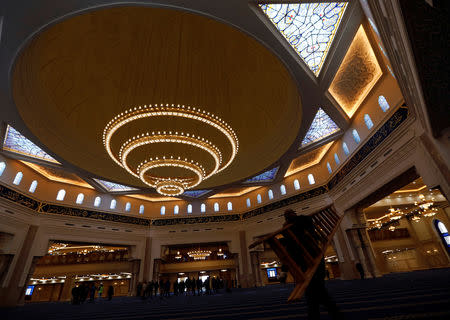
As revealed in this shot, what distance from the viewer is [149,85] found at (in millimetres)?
7324

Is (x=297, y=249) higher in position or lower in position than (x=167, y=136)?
lower

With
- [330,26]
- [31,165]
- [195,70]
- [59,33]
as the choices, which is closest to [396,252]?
[330,26]

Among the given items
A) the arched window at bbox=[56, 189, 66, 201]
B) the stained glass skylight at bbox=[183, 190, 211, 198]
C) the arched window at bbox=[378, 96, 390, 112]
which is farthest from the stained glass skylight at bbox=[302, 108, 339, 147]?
the arched window at bbox=[56, 189, 66, 201]

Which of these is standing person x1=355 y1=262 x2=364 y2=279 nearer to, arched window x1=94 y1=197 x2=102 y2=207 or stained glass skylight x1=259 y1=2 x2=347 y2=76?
stained glass skylight x1=259 y1=2 x2=347 y2=76

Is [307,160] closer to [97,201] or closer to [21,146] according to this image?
[97,201]

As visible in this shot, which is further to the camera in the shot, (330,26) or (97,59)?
(97,59)

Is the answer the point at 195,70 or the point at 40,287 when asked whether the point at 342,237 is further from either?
the point at 40,287

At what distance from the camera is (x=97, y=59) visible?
662cm

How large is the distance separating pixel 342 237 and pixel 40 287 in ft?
63.5

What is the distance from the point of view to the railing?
594 inches

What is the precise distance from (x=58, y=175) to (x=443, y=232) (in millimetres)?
19919

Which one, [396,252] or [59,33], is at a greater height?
[59,33]

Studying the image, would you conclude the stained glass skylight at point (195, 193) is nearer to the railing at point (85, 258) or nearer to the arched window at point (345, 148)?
the railing at point (85, 258)

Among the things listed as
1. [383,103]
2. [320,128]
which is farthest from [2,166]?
[383,103]
